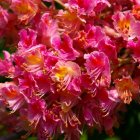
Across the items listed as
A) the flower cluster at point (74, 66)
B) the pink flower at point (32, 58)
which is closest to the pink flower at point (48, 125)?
the flower cluster at point (74, 66)

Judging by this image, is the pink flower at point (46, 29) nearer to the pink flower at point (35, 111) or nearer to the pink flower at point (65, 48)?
the pink flower at point (65, 48)

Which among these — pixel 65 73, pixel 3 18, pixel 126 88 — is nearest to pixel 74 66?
pixel 65 73

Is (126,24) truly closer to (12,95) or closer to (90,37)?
(90,37)

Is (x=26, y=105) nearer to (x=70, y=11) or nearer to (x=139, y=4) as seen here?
(x=70, y=11)

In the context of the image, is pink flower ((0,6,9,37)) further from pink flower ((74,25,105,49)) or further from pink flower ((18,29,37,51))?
pink flower ((74,25,105,49))

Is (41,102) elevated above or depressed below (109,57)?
below

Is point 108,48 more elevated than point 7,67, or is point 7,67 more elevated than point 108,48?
point 108,48

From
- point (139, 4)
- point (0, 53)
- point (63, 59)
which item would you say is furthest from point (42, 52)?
point (0, 53)
